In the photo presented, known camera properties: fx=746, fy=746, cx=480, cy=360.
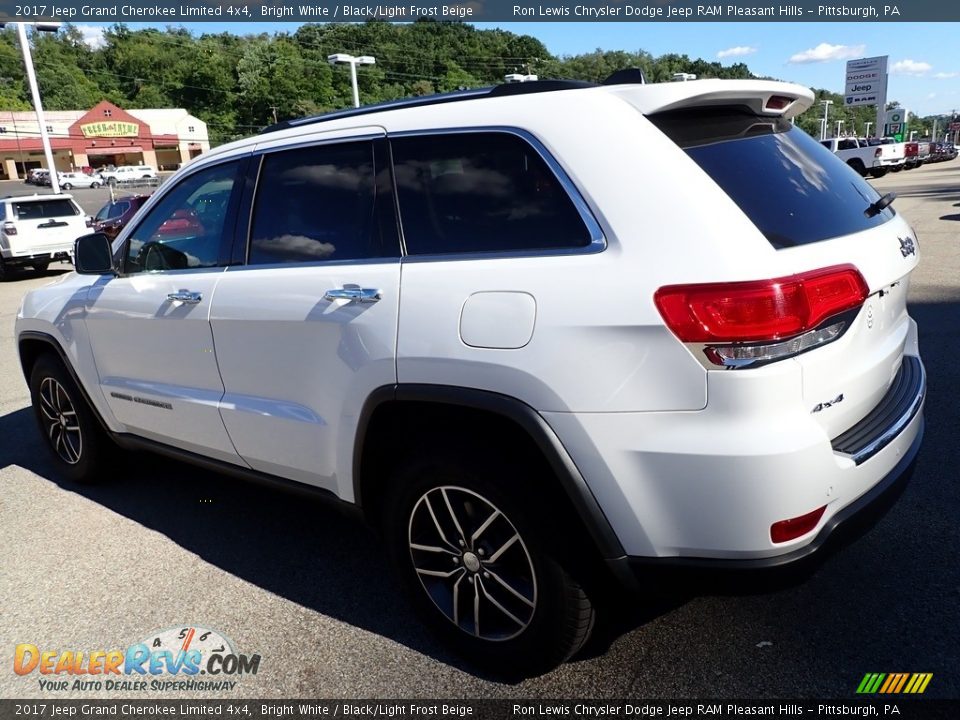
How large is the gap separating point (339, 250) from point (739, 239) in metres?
1.46

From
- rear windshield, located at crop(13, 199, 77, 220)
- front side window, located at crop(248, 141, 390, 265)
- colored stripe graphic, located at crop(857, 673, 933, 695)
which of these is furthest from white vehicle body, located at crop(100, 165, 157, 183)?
colored stripe graphic, located at crop(857, 673, 933, 695)

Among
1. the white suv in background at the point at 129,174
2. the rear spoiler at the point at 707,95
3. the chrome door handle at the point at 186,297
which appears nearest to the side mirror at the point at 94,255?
the chrome door handle at the point at 186,297

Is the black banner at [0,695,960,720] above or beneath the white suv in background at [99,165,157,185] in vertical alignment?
above

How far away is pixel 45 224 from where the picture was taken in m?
15.4

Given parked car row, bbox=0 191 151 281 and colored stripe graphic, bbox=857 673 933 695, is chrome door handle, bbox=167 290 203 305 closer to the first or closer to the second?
colored stripe graphic, bbox=857 673 933 695

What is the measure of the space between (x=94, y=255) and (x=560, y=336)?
9.06 ft

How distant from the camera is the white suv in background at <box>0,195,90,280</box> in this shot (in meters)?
15.0

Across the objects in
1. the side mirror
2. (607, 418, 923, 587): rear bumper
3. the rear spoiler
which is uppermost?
the rear spoiler

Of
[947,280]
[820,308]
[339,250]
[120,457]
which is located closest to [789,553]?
[820,308]

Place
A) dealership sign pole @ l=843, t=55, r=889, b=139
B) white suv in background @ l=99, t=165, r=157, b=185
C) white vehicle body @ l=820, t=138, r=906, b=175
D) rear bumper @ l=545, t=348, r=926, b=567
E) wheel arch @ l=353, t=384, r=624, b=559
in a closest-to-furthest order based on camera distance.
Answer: rear bumper @ l=545, t=348, r=926, b=567, wheel arch @ l=353, t=384, r=624, b=559, white vehicle body @ l=820, t=138, r=906, b=175, white suv in background @ l=99, t=165, r=157, b=185, dealership sign pole @ l=843, t=55, r=889, b=139

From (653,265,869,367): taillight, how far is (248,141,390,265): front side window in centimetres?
112

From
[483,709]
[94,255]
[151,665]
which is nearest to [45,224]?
[94,255]

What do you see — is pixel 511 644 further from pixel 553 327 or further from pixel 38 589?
pixel 38 589

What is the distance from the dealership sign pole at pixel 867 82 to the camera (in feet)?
→ 240
